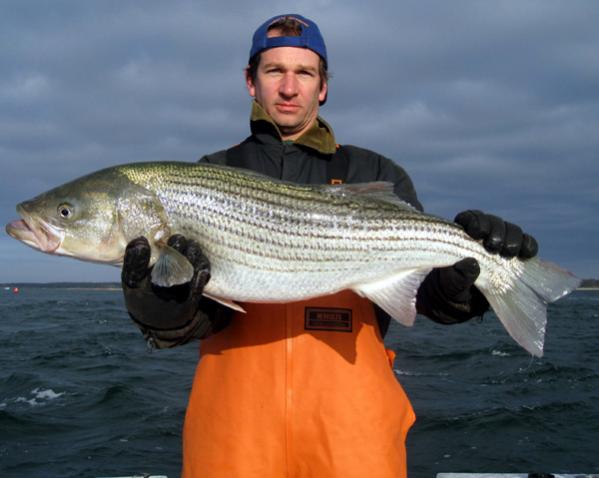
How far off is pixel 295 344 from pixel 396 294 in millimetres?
916

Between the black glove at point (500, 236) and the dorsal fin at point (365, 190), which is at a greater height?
the dorsal fin at point (365, 190)

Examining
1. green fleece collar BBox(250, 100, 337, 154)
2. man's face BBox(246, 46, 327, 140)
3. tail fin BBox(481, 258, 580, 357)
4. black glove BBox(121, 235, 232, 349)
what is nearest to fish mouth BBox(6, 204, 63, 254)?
black glove BBox(121, 235, 232, 349)

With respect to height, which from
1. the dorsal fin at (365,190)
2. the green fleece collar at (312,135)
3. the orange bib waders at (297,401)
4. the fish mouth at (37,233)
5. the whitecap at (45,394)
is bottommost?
the whitecap at (45,394)

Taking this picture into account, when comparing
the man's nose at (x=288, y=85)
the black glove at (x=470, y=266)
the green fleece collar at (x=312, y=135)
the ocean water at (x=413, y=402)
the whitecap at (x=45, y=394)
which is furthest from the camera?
the whitecap at (x=45, y=394)

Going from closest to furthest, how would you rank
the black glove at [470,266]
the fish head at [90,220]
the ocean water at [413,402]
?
the fish head at [90,220]
the black glove at [470,266]
the ocean water at [413,402]

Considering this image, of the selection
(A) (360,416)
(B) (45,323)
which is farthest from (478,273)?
(B) (45,323)

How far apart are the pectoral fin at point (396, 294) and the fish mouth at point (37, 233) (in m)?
2.43

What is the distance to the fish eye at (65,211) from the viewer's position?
4484mm

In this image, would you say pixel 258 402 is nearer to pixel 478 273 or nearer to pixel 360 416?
pixel 360 416

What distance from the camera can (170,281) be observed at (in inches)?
162

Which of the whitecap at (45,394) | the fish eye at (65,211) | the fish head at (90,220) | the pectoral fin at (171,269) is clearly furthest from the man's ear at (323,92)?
the whitecap at (45,394)

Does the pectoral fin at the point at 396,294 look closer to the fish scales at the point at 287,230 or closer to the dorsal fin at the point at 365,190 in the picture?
the fish scales at the point at 287,230

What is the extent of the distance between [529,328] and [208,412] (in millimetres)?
2711

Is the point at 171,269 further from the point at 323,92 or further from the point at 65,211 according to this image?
the point at 323,92
